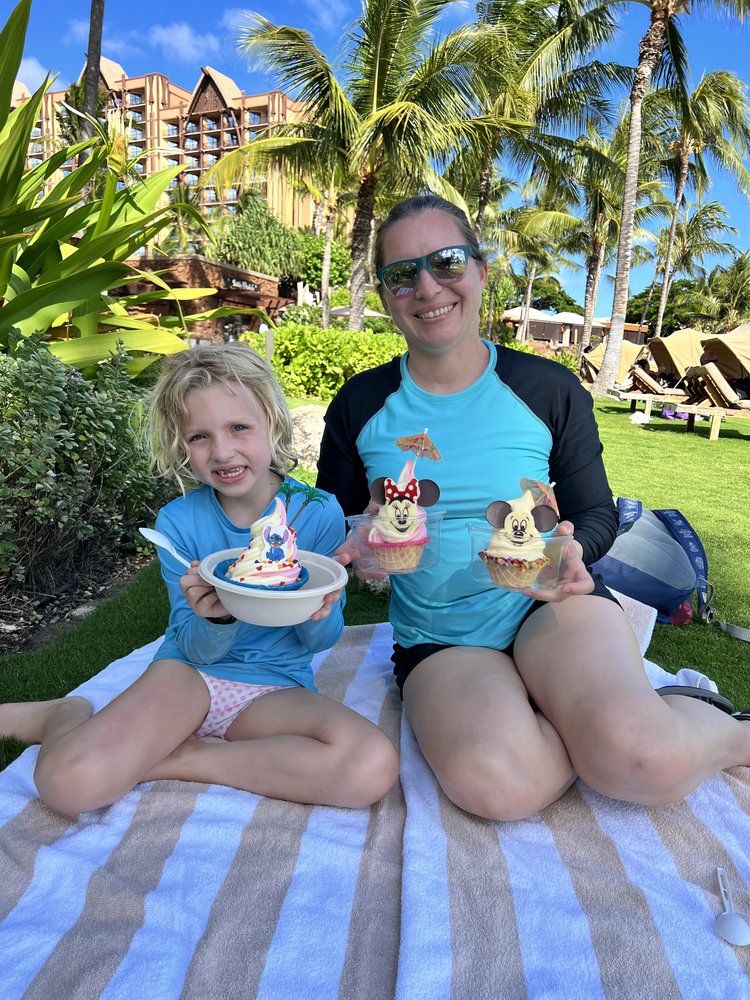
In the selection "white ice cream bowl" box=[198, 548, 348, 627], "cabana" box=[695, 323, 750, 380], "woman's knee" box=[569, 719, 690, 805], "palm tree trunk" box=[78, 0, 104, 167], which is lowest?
"woman's knee" box=[569, 719, 690, 805]

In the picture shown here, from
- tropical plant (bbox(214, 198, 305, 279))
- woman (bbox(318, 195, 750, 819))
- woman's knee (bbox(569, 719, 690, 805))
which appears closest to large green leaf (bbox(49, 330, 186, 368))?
woman (bbox(318, 195, 750, 819))

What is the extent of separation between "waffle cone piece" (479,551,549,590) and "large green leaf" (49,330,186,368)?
279 cm

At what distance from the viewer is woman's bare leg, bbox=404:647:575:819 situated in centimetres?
203

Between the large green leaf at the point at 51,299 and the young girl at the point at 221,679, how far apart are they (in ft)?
6.24

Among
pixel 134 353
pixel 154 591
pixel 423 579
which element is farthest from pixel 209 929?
pixel 134 353

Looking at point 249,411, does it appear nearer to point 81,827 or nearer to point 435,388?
point 435,388

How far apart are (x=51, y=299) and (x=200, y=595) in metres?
2.94

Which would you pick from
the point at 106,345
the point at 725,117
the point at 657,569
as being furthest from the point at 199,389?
the point at 725,117

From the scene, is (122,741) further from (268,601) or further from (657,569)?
(657,569)

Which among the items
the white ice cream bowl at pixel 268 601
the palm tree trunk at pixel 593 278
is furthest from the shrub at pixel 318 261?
the white ice cream bowl at pixel 268 601

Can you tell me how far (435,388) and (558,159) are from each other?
22847 mm

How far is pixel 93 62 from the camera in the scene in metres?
8.75

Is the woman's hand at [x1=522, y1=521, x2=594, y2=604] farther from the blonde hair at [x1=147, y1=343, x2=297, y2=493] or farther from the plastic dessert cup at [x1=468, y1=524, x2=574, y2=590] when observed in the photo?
the blonde hair at [x1=147, y1=343, x2=297, y2=493]

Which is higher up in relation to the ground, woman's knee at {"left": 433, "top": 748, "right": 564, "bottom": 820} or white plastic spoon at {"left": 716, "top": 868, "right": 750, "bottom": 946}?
woman's knee at {"left": 433, "top": 748, "right": 564, "bottom": 820}
